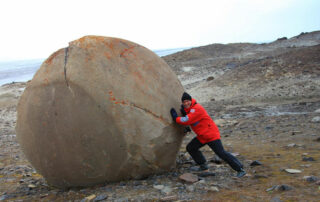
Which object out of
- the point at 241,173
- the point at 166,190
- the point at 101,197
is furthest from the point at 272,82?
the point at 101,197

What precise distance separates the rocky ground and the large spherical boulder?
331mm

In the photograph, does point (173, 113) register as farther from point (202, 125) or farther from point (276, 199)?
point (276, 199)

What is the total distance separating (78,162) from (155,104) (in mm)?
1353

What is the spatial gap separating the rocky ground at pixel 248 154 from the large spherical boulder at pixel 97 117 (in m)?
0.33

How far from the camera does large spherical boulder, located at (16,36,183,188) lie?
165 inches

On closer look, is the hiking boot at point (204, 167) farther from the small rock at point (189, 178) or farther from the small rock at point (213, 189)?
the small rock at point (213, 189)

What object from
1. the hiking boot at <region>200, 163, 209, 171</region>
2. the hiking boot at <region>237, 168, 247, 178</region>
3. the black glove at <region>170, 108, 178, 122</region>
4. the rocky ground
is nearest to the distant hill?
the rocky ground

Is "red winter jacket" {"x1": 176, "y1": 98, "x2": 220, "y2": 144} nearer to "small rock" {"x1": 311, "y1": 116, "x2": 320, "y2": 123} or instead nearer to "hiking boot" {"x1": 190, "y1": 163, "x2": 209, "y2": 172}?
"hiking boot" {"x1": 190, "y1": 163, "x2": 209, "y2": 172}

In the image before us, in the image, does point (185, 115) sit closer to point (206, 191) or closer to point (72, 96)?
point (206, 191)

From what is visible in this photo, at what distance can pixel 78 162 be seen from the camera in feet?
14.3

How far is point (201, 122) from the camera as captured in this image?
→ 4.69 meters

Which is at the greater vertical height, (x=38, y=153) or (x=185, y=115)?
(x=185, y=115)

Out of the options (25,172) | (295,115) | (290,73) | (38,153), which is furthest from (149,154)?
(290,73)

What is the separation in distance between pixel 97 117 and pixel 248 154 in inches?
118
